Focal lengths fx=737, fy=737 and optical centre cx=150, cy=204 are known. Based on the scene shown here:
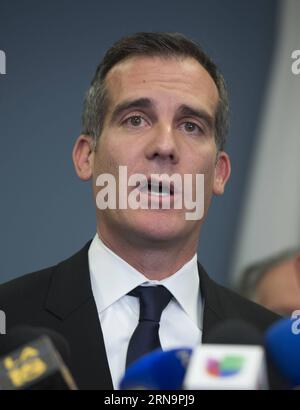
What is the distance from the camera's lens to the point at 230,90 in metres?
1.90

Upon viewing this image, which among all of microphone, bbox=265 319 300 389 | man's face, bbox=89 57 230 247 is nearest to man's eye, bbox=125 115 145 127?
man's face, bbox=89 57 230 247

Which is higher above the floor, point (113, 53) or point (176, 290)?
point (113, 53)

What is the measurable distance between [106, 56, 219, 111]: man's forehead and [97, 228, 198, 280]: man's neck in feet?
1.11

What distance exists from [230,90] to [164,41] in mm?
236

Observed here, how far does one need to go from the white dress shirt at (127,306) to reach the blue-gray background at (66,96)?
0.15 metres

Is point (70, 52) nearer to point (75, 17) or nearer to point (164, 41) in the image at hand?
point (75, 17)

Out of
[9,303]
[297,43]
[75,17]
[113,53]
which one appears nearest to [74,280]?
[9,303]

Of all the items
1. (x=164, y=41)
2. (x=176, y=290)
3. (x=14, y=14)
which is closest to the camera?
(x=176, y=290)

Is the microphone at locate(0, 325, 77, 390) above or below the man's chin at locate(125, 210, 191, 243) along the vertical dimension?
below

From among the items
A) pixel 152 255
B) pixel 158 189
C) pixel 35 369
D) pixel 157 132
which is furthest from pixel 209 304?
pixel 35 369

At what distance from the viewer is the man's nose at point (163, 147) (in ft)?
5.26

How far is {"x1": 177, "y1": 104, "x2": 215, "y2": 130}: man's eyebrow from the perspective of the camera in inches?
66.6

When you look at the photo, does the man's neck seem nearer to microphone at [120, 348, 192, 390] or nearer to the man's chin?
the man's chin

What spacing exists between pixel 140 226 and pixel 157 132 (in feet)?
0.70
